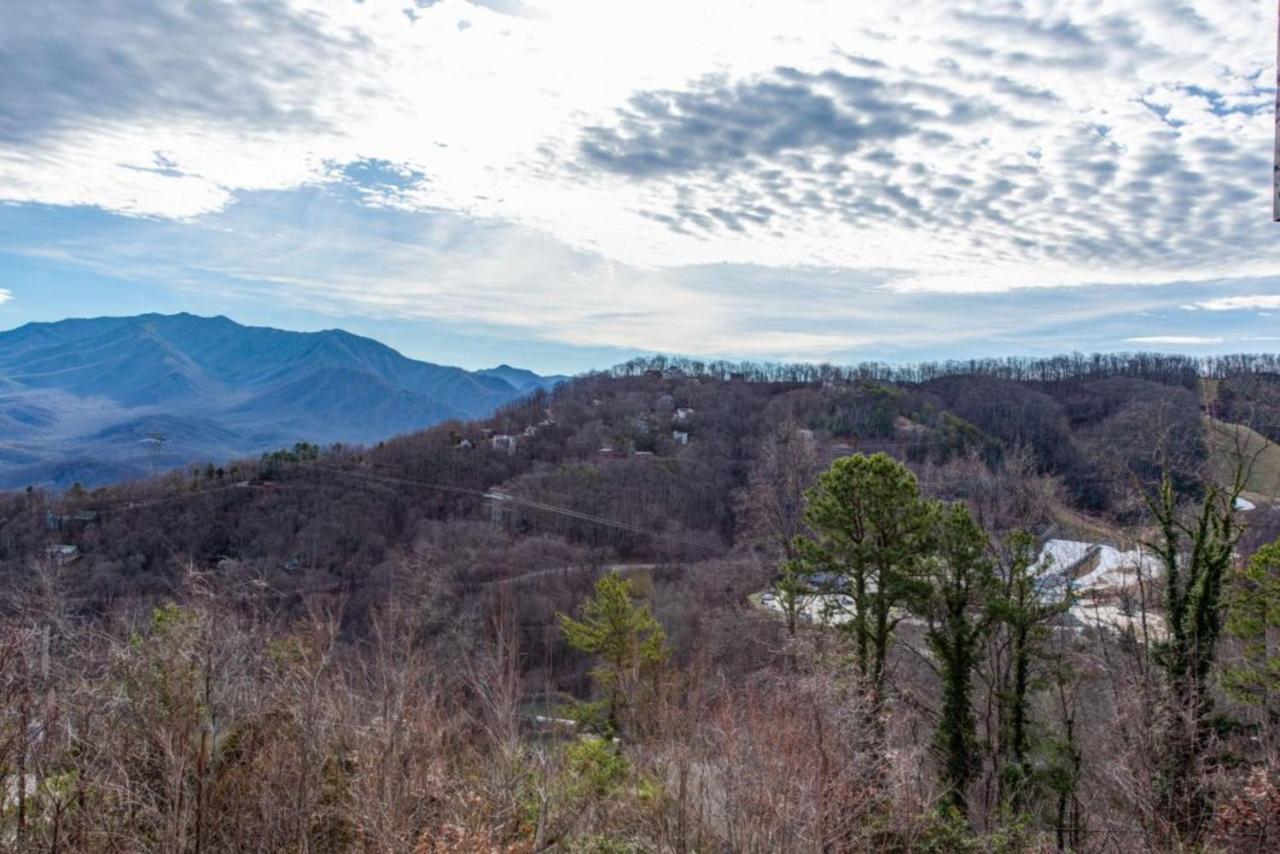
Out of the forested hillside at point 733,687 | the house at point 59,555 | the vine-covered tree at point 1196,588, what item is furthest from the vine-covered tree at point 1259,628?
the house at point 59,555

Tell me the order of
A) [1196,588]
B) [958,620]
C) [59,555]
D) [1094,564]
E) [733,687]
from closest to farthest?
[1196,588], [733,687], [958,620], [59,555], [1094,564]

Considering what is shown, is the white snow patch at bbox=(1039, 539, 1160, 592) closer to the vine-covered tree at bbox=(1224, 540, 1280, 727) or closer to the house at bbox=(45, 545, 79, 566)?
the vine-covered tree at bbox=(1224, 540, 1280, 727)

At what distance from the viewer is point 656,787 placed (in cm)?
888

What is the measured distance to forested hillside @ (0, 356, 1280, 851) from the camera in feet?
23.6

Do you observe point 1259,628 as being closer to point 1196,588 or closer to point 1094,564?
point 1196,588

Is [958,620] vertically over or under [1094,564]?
over

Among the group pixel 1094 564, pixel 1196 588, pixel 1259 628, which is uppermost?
pixel 1196 588

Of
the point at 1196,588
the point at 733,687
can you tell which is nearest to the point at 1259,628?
the point at 1196,588

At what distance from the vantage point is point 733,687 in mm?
16125

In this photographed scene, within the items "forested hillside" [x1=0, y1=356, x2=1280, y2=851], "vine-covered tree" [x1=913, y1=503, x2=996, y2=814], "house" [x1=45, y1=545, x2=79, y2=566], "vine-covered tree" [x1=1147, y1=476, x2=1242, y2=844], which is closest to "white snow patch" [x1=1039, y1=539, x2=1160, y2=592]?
"forested hillside" [x1=0, y1=356, x2=1280, y2=851]

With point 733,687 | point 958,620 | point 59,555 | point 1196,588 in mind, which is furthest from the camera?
point 59,555

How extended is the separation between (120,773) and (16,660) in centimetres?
146

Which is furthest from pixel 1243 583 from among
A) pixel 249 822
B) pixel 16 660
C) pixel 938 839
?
pixel 16 660

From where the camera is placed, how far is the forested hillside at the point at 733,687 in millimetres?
7195
